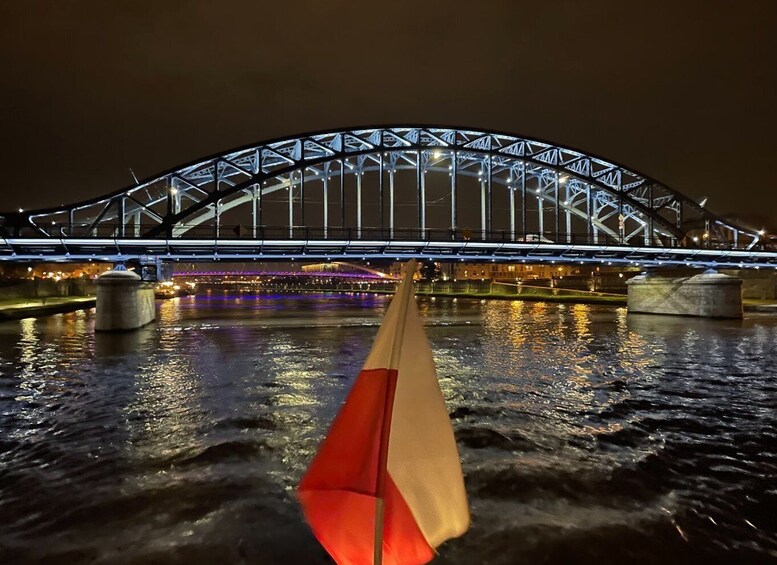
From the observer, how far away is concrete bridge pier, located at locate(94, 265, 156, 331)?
101ft

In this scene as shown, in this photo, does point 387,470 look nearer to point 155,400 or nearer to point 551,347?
point 155,400

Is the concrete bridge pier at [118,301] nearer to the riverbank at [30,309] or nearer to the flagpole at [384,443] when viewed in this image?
the riverbank at [30,309]

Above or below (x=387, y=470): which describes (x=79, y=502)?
below

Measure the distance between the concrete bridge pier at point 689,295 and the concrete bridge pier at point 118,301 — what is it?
43053 mm

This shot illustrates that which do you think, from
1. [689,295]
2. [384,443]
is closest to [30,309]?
A: [384,443]

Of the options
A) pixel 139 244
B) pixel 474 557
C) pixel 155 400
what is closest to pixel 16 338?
pixel 139 244

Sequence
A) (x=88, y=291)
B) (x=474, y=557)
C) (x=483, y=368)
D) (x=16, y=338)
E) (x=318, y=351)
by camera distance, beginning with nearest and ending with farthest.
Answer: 1. (x=474, y=557)
2. (x=483, y=368)
3. (x=318, y=351)
4. (x=16, y=338)
5. (x=88, y=291)

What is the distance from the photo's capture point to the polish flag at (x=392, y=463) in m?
2.88

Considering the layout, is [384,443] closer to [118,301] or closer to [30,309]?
[118,301]

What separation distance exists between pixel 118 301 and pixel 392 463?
33.0 m

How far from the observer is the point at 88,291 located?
3314 inches

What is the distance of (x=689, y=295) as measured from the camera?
44625 mm

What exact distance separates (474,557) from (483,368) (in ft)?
41.7

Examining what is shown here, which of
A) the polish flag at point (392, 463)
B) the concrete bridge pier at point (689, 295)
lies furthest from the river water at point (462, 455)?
the concrete bridge pier at point (689, 295)
